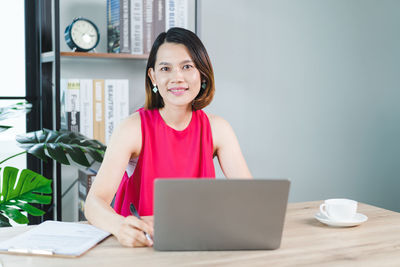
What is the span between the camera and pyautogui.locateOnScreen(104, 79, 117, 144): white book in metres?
2.36

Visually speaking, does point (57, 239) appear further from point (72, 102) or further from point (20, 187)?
point (72, 102)

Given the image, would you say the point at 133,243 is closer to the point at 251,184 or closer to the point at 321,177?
the point at 251,184

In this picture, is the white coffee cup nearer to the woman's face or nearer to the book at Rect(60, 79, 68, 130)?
the woman's face

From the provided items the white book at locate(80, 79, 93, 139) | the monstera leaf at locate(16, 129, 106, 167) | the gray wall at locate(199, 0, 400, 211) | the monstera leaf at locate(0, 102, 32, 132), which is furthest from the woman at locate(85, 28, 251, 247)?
the gray wall at locate(199, 0, 400, 211)

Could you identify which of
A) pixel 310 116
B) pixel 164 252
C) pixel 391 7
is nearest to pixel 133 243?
pixel 164 252

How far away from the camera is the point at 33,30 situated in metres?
2.54

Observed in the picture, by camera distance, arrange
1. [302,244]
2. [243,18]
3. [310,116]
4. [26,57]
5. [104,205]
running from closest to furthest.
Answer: [302,244], [104,205], [26,57], [243,18], [310,116]

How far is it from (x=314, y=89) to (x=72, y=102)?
5.79 ft

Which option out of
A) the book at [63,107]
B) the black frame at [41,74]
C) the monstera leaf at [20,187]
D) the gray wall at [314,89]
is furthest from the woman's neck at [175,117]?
the gray wall at [314,89]

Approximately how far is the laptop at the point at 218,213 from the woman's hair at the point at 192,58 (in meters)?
0.76

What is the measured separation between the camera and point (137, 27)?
2.36 meters

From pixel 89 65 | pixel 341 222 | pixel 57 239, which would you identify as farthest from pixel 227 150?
pixel 89 65

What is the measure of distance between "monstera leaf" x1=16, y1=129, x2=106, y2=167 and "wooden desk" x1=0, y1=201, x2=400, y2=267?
0.70m

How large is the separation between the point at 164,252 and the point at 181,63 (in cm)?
80
